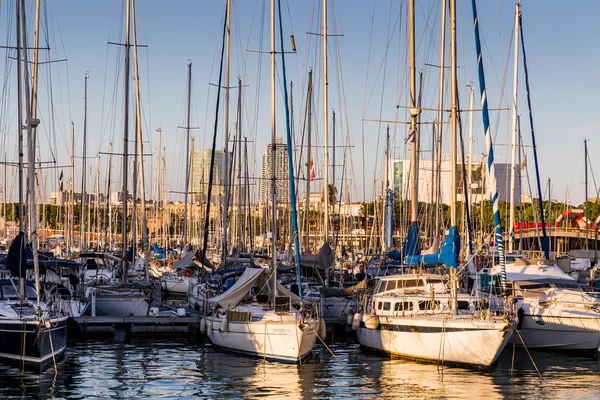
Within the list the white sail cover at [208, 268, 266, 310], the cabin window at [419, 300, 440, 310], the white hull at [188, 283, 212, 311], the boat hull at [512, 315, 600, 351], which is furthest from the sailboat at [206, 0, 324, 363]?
the white hull at [188, 283, 212, 311]

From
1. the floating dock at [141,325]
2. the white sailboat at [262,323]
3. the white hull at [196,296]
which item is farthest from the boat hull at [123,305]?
the white sailboat at [262,323]

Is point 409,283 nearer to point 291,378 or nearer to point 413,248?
point 413,248

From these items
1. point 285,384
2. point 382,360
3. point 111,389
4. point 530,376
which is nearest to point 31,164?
point 111,389

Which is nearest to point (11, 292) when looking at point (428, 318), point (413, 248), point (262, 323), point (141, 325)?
point (141, 325)

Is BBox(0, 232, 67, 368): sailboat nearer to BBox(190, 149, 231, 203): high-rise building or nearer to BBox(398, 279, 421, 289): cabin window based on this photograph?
BBox(398, 279, 421, 289): cabin window

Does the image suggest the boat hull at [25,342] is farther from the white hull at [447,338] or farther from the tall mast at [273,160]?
the white hull at [447,338]

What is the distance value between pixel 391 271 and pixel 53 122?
60.0ft

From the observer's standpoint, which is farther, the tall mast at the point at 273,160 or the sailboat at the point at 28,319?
the tall mast at the point at 273,160

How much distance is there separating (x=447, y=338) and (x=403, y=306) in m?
2.36

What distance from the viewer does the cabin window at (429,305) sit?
30.1 meters

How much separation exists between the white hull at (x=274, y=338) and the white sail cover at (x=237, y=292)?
0.91 metres

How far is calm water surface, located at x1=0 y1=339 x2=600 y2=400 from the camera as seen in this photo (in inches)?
→ 978

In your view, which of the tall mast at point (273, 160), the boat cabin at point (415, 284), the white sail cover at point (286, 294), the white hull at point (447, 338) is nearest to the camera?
the white hull at point (447, 338)

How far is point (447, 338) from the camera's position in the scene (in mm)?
28469
